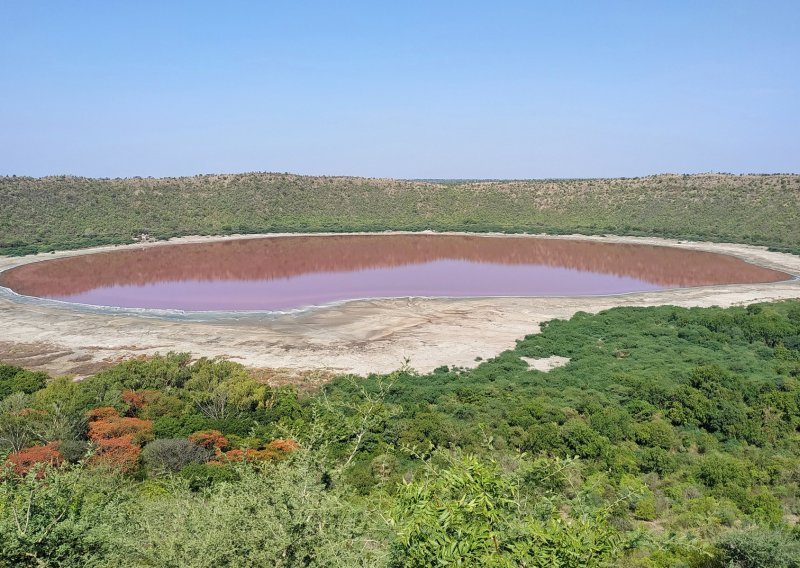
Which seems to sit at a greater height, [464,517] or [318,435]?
[464,517]

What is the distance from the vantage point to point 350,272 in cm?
5438

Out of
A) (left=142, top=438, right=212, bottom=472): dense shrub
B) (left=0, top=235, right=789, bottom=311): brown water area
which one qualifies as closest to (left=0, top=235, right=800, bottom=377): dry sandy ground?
(left=0, top=235, right=789, bottom=311): brown water area

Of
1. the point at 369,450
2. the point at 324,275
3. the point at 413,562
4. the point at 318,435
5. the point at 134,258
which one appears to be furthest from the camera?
the point at 134,258

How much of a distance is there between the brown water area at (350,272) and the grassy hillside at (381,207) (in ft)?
Answer: 42.7

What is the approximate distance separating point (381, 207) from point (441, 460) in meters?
84.8

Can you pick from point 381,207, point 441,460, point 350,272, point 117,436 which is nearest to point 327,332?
point 117,436

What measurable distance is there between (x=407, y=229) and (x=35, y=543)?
80.4 m

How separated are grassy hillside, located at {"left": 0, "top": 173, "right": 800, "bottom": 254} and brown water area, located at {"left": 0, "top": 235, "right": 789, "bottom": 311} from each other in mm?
13028

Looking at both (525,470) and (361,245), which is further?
(361,245)

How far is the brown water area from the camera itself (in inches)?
1745

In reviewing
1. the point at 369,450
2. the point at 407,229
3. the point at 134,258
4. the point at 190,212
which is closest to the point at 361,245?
the point at 407,229

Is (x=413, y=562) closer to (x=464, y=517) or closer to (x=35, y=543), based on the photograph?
(x=464, y=517)

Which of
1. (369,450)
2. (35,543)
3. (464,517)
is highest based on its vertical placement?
(464,517)

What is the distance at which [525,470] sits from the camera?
25.9 ft
